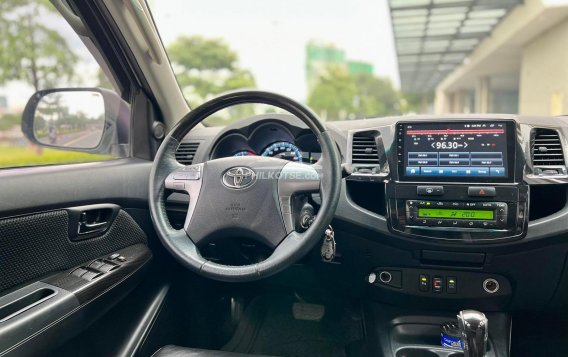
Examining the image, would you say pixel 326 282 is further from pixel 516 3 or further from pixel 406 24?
pixel 406 24

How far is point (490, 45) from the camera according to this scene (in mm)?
15742

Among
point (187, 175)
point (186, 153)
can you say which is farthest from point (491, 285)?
point (186, 153)

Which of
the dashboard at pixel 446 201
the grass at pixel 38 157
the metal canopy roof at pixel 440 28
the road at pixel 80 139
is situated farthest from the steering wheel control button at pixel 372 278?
the metal canopy roof at pixel 440 28

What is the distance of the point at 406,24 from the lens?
14055mm

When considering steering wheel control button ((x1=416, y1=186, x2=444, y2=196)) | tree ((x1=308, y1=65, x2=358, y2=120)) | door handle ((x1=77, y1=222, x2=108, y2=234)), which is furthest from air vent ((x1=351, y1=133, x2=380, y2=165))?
tree ((x1=308, y1=65, x2=358, y2=120))

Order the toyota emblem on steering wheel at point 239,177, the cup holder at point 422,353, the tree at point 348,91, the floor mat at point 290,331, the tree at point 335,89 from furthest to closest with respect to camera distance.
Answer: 1. the tree at point 335,89
2. the tree at point 348,91
3. the floor mat at point 290,331
4. the cup holder at point 422,353
5. the toyota emblem on steering wheel at point 239,177

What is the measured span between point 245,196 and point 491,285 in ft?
3.83

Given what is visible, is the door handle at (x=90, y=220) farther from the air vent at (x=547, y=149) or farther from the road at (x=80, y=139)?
the air vent at (x=547, y=149)

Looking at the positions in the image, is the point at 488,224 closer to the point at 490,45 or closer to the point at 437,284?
the point at 437,284

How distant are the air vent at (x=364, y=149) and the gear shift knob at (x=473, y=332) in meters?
0.70

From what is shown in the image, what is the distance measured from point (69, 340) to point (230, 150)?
3.45ft

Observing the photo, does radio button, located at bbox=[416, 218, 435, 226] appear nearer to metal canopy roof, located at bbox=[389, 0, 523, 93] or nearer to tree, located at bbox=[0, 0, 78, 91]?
tree, located at bbox=[0, 0, 78, 91]

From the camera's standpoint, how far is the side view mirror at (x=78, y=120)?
7.15 ft

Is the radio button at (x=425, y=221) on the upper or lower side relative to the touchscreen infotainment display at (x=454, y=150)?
lower
